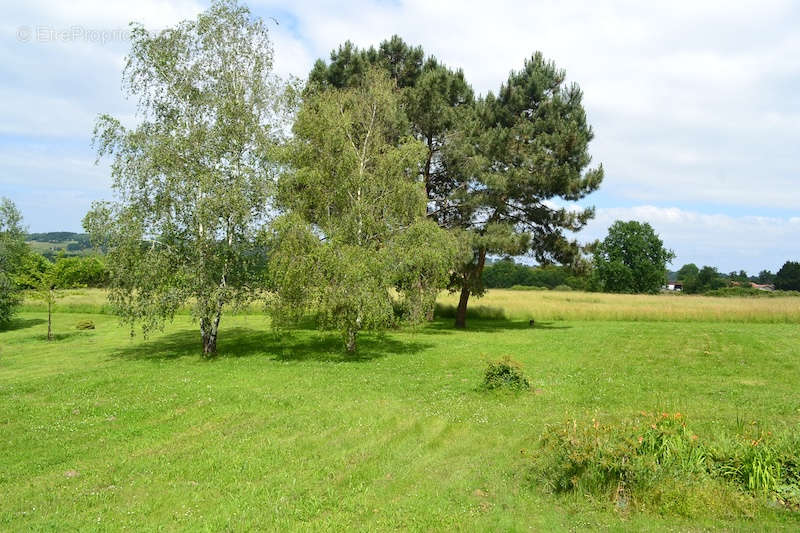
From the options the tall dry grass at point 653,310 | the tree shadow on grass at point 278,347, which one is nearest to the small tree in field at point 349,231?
the tree shadow on grass at point 278,347

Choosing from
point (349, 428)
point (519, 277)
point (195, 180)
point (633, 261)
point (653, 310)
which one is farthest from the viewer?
point (519, 277)

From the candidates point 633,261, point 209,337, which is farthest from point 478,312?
point 633,261

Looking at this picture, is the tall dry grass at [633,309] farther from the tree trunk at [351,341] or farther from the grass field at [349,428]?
the tree trunk at [351,341]

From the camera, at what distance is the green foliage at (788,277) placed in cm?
10825

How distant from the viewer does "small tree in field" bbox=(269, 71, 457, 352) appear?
71.1 ft

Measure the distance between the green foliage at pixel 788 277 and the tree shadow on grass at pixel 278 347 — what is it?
114583 millimetres

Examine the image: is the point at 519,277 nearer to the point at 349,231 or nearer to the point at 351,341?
the point at 351,341

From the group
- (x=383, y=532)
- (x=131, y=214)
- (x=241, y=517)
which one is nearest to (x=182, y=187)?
(x=131, y=214)

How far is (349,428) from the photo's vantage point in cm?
1262

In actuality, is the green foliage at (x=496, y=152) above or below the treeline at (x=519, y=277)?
above

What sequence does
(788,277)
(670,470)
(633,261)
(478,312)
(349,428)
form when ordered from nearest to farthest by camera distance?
1. (670,470)
2. (349,428)
3. (478,312)
4. (633,261)
5. (788,277)

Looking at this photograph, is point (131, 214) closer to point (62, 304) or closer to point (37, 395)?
point (37, 395)

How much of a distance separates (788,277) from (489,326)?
350 feet

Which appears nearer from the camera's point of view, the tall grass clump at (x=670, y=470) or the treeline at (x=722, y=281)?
the tall grass clump at (x=670, y=470)
